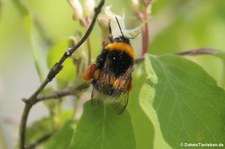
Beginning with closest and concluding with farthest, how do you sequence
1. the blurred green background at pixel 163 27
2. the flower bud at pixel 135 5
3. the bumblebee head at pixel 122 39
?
1. the bumblebee head at pixel 122 39
2. the flower bud at pixel 135 5
3. the blurred green background at pixel 163 27

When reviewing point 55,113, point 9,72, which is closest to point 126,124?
point 55,113

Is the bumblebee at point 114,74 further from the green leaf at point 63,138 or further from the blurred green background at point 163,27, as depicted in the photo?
the blurred green background at point 163,27

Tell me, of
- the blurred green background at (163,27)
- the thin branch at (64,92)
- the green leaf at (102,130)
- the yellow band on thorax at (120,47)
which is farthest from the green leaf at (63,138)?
the blurred green background at (163,27)

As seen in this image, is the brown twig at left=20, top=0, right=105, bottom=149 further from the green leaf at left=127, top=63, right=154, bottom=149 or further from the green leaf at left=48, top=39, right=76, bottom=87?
the green leaf at left=127, top=63, right=154, bottom=149

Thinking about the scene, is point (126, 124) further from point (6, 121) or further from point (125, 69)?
point (6, 121)

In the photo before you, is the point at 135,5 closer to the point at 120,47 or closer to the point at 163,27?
the point at 120,47

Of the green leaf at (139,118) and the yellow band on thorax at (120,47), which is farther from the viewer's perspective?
the green leaf at (139,118)
